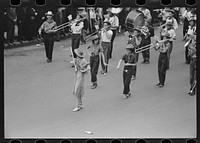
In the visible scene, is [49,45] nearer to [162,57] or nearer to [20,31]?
[20,31]

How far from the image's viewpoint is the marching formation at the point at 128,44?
540 inches

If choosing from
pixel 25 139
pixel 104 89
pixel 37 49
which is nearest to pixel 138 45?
pixel 104 89

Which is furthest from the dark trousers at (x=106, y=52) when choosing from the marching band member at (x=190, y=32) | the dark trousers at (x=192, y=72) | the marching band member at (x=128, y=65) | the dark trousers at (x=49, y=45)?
the dark trousers at (x=192, y=72)

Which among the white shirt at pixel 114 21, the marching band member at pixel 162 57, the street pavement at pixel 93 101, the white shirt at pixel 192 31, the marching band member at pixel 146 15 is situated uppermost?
the marching band member at pixel 146 15

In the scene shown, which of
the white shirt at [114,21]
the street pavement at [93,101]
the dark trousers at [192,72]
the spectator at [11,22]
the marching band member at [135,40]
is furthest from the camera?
the spectator at [11,22]

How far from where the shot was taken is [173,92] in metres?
13.7

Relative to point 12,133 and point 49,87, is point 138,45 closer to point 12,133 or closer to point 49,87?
point 49,87

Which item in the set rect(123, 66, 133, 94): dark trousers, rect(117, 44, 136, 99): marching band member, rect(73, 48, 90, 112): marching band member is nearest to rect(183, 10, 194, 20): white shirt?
rect(117, 44, 136, 99): marching band member

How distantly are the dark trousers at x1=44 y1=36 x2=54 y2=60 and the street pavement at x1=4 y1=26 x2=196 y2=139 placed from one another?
94 millimetres

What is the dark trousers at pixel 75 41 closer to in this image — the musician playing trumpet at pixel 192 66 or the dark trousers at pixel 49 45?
the dark trousers at pixel 49 45

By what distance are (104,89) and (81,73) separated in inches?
21.6

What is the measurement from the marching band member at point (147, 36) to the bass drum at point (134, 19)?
0.14 metres

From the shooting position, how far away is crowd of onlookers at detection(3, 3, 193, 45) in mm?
13742

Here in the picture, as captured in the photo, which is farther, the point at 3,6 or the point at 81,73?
the point at 81,73
